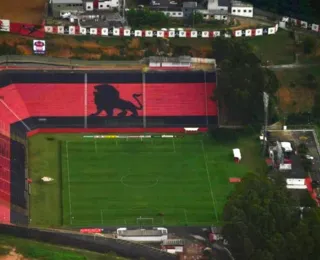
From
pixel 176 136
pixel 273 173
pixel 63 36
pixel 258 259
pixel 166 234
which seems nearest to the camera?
pixel 258 259

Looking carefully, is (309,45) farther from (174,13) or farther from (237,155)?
(237,155)

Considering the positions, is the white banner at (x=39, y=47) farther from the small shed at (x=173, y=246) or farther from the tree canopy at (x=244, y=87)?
the small shed at (x=173, y=246)

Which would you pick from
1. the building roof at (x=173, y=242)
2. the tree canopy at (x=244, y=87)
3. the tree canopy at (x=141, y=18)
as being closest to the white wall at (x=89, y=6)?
the tree canopy at (x=141, y=18)

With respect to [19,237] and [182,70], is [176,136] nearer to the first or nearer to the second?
[182,70]

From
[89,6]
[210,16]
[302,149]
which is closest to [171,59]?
[210,16]

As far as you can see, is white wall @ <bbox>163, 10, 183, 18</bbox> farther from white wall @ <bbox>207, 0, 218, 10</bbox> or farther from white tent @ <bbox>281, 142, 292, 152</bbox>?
white tent @ <bbox>281, 142, 292, 152</bbox>

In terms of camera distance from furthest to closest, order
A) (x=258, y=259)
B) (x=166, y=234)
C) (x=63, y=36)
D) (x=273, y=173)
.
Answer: (x=63, y=36), (x=273, y=173), (x=166, y=234), (x=258, y=259)

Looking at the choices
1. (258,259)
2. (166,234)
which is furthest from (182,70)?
(258,259)

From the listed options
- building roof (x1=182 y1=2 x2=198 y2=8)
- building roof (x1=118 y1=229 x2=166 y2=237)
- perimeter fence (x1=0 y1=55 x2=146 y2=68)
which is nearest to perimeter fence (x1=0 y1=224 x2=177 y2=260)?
building roof (x1=118 y1=229 x2=166 y2=237)
